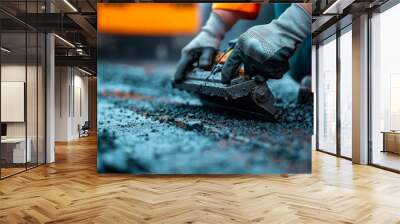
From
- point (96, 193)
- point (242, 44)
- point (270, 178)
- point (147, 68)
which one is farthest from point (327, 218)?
point (147, 68)

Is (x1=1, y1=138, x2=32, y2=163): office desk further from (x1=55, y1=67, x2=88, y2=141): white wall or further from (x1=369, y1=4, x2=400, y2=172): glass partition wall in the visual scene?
(x1=55, y1=67, x2=88, y2=141): white wall

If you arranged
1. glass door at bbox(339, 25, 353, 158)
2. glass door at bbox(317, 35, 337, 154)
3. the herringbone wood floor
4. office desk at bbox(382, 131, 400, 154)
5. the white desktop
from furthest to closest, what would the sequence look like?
glass door at bbox(317, 35, 337, 154), glass door at bbox(339, 25, 353, 158), office desk at bbox(382, 131, 400, 154), the white desktop, the herringbone wood floor

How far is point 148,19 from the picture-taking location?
6461 millimetres

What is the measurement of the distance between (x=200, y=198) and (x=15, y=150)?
3.82 metres

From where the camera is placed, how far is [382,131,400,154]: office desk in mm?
7022

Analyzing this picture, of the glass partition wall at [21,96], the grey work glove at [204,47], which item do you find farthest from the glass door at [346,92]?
the glass partition wall at [21,96]

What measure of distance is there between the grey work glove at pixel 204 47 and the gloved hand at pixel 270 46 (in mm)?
320

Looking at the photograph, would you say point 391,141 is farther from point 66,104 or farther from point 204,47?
point 66,104

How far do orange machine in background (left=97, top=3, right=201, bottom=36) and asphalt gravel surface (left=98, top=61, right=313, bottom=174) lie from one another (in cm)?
58

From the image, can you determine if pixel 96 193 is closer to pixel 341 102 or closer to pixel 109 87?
pixel 109 87

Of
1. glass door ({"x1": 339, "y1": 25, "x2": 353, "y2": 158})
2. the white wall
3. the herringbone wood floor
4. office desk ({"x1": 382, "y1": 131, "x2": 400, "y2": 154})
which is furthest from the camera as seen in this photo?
the white wall

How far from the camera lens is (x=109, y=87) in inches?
255

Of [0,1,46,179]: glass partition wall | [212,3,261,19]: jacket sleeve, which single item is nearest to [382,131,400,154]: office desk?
[212,3,261,19]: jacket sleeve

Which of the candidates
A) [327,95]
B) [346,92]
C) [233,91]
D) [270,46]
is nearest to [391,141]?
[346,92]
